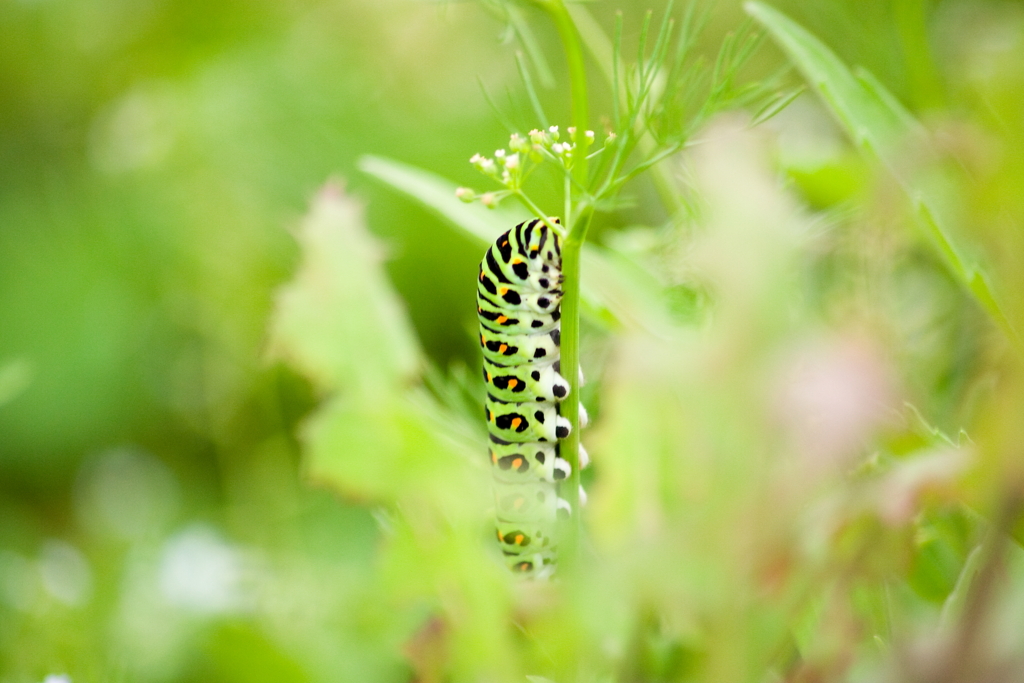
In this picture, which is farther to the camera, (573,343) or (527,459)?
(527,459)

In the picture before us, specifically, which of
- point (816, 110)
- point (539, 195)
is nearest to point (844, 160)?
point (816, 110)

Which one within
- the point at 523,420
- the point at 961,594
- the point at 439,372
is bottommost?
the point at 961,594

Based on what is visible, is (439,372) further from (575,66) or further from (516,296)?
(575,66)

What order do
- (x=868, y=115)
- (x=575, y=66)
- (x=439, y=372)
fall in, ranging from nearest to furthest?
(x=575, y=66), (x=868, y=115), (x=439, y=372)

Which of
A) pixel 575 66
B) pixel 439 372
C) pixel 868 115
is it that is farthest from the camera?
pixel 439 372

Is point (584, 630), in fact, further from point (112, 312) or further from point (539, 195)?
point (112, 312)

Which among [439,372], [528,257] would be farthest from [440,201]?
[439,372]
